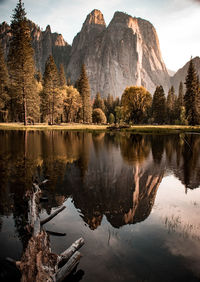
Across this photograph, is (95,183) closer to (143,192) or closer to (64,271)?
(143,192)

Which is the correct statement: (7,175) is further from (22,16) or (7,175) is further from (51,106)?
(51,106)

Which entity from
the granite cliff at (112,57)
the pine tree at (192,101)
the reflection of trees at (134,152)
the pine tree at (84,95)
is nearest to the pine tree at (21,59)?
the reflection of trees at (134,152)

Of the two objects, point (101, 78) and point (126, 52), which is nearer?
point (101, 78)

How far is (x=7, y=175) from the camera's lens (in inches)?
378

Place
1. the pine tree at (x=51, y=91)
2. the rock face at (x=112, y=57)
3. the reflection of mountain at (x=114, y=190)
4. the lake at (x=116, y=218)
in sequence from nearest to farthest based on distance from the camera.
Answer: the lake at (x=116, y=218), the reflection of mountain at (x=114, y=190), the pine tree at (x=51, y=91), the rock face at (x=112, y=57)

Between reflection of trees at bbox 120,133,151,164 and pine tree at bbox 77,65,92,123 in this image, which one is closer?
reflection of trees at bbox 120,133,151,164

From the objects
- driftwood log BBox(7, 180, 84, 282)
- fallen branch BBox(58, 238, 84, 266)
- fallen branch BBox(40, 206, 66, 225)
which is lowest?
fallen branch BBox(40, 206, 66, 225)

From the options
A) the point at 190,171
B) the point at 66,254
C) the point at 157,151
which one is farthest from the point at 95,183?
the point at 157,151

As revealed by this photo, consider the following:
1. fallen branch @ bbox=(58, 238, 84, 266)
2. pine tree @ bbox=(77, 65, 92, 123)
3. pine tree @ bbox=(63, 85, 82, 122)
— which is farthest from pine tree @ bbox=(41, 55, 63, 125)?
fallen branch @ bbox=(58, 238, 84, 266)

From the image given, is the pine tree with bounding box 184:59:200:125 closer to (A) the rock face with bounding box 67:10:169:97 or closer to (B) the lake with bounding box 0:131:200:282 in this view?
(B) the lake with bounding box 0:131:200:282

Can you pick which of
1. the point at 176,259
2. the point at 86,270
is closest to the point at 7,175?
the point at 86,270

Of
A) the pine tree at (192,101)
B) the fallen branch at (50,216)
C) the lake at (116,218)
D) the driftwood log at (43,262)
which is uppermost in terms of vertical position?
the pine tree at (192,101)

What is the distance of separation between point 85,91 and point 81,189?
6431 centimetres

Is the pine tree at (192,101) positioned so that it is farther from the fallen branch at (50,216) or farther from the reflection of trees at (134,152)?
the fallen branch at (50,216)
